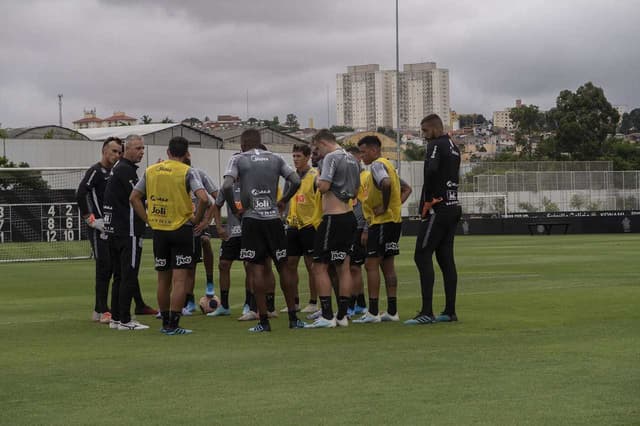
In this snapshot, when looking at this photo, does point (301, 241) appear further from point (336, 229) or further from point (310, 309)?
point (336, 229)

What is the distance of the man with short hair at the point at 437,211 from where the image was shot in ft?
37.5

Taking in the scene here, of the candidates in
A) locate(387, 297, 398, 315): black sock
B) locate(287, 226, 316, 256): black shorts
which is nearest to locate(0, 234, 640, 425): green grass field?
locate(387, 297, 398, 315): black sock

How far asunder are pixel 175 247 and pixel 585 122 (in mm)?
83639

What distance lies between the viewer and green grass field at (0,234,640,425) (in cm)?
639

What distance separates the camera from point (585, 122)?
9094cm

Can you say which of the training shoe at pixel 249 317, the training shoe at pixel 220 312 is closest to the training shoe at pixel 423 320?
the training shoe at pixel 249 317

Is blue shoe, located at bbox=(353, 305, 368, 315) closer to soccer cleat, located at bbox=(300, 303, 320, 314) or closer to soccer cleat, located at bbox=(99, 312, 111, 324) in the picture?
soccer cleat, located at bbox=(300, 303, 320, 314)

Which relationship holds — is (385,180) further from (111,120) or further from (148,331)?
(111,120)

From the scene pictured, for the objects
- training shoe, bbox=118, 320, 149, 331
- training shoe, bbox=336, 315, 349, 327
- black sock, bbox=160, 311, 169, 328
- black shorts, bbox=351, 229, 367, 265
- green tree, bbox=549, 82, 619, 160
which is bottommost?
training shoe, bbox=118, 320, 149, 331

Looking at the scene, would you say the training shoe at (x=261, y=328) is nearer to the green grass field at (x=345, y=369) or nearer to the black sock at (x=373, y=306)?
the green grass field at (x=345, y=369)

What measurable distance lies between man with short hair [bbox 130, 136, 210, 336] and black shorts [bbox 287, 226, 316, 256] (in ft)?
6.93

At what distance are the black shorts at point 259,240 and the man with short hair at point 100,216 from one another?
1850mm

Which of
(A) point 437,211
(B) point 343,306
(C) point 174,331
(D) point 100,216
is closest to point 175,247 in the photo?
(C) point 174,331

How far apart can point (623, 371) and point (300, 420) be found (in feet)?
8.67
